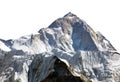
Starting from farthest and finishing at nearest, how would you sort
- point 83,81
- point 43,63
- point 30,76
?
point 30,76
point 43,63
point 83,81

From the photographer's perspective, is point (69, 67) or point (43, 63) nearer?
point (69, 67)

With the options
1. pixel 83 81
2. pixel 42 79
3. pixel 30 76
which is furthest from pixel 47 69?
pixel 30 76

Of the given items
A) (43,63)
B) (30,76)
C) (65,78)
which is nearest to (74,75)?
(65,78)

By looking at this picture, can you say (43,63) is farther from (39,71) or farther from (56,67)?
(56,67)

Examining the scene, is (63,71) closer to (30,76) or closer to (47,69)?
(47,69)

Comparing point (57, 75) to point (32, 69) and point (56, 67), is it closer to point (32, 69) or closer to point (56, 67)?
point (56, 67)

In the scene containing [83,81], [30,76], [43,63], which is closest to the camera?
[83,81]

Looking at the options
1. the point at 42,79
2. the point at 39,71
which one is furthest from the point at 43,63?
the point at 42,79
